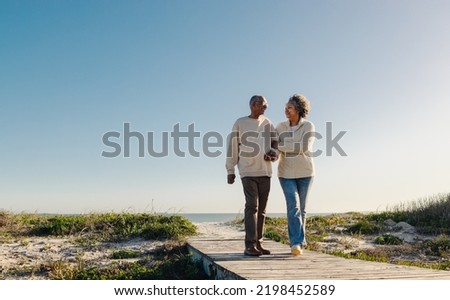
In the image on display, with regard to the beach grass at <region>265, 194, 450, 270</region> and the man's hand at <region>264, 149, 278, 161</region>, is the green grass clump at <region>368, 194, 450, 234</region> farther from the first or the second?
the man's hand at <region>264, 149, 278, 161</region>

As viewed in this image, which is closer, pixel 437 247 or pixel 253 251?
pixel 253 251

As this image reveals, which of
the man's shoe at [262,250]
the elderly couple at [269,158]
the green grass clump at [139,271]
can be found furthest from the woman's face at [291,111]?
the green grass clump at [139,271]

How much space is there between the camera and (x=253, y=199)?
733 cm

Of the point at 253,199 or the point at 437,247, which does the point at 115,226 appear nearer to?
the point at 253,199

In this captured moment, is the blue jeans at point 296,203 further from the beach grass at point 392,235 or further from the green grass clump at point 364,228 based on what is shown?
the green grass clump at point 364,228

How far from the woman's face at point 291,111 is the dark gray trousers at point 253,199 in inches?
40.9

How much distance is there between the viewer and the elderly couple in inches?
288

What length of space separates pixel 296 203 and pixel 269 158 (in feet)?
2.72

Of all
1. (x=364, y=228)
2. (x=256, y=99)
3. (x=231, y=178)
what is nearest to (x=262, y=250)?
(x=231, y=178)
